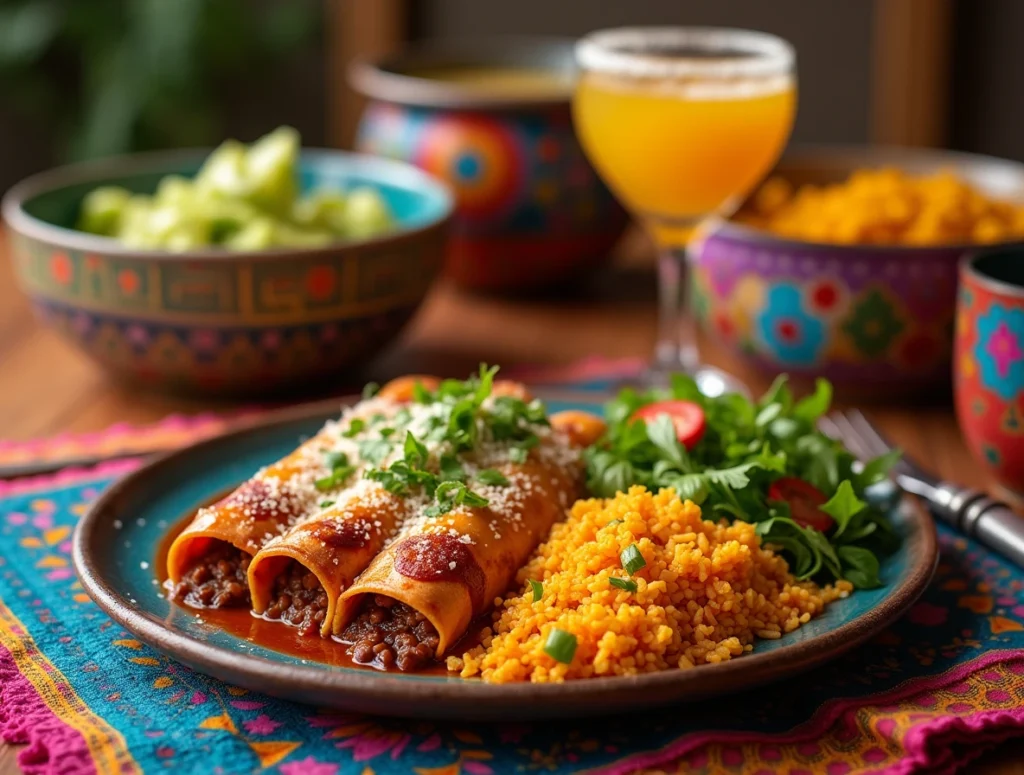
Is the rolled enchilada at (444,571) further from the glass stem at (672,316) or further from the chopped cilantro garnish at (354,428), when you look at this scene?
the glass stem at (672,316)

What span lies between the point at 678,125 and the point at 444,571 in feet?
3.97

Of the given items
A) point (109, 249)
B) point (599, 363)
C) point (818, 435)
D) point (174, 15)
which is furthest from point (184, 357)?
point (174, 15)

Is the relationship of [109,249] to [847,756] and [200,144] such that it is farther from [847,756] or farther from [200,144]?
[200,144]

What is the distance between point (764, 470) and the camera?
5.43ft

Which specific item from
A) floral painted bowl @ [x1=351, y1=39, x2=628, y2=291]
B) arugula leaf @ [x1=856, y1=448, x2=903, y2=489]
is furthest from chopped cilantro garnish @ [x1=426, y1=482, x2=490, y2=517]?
floral painted bowl @ [x1=351, y1=39, x2=628, y2=291]

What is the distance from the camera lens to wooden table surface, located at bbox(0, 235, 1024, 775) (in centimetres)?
233

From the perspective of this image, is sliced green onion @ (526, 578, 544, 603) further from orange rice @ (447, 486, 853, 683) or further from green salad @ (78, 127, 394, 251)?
green salad @ (78, 127, 394, 251)

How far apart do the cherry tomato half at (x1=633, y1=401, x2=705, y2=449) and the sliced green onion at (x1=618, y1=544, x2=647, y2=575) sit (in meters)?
0.34

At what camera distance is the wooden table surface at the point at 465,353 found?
7.66 ft

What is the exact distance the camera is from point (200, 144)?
5027 millimetres

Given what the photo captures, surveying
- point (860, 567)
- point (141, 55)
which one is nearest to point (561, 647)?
point (860, 567)

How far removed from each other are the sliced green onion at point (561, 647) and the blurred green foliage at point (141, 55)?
4.02 meters

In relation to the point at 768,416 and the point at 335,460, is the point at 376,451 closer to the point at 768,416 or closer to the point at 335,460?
the point at 335,460

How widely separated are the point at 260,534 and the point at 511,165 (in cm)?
154
